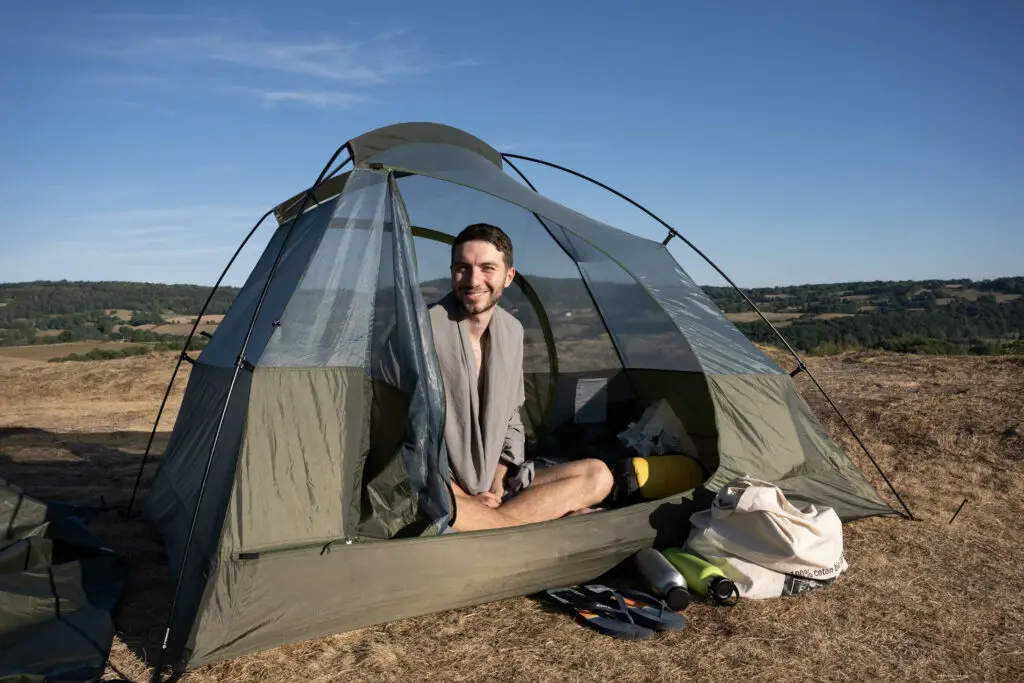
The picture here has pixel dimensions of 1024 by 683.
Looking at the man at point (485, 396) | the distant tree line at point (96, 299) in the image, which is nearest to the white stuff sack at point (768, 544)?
the man at point (485, 396)

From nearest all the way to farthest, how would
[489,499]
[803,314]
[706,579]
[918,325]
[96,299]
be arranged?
[706,579], [489,499], [918,325], [803,314], [96,299]

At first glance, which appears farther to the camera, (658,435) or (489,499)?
(658,435)

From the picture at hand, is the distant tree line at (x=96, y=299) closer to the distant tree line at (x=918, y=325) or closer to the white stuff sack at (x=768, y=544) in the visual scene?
the distant tree line at (x=918, y=325)

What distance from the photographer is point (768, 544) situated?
11.1ft

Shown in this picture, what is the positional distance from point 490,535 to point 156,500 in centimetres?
229

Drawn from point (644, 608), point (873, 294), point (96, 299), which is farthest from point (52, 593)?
point (96, 299)

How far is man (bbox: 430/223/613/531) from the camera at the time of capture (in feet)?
12.3

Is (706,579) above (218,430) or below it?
below

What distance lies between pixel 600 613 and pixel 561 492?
741 millimetres

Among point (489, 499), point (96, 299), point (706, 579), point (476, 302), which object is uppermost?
point (96, 299)

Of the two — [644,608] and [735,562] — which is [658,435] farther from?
[644,608]

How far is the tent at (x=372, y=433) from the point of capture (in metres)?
2.93

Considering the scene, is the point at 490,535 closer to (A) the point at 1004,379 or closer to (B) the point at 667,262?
(B) the point at 667,262

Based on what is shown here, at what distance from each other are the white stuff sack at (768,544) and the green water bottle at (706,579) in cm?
8
